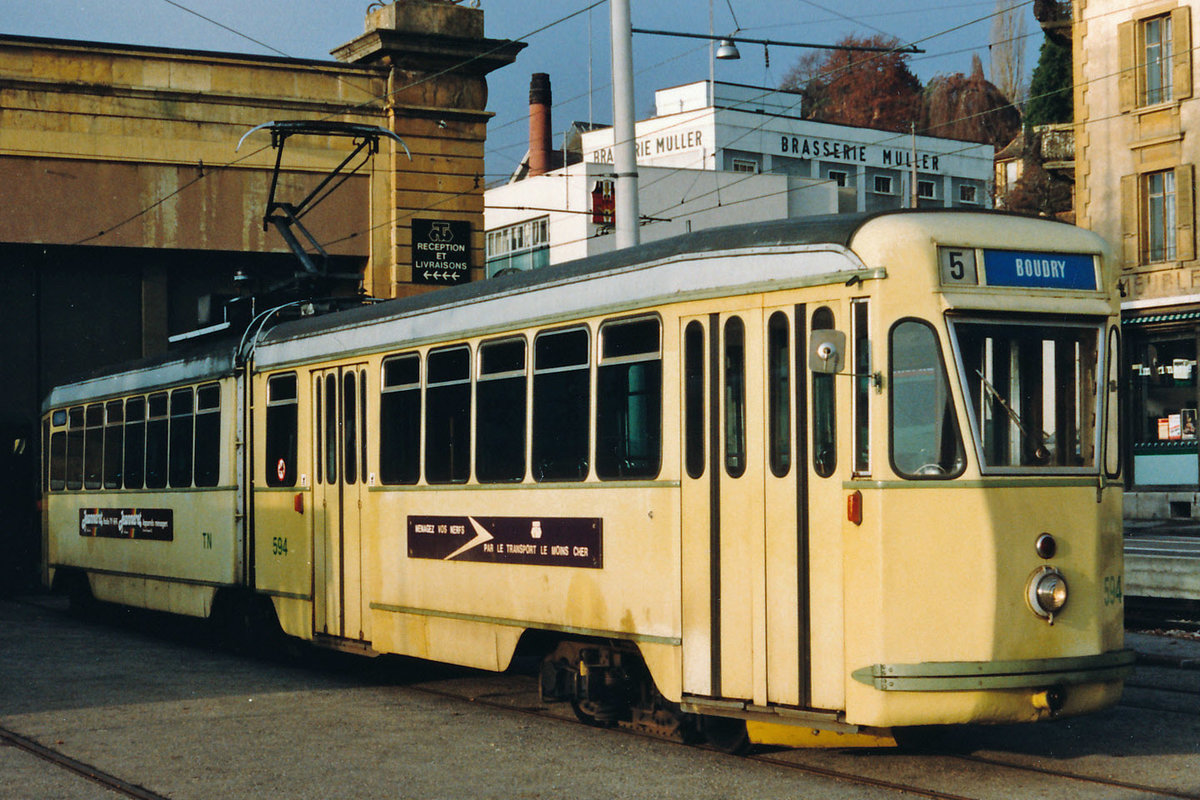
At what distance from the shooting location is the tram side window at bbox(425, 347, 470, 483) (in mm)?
10719

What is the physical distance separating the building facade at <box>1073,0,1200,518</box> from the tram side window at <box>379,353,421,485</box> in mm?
20965

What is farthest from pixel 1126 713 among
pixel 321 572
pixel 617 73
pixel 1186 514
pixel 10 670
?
pixel 1186 514

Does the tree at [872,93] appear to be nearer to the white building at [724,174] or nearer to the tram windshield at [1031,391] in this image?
the white building at [724,174]

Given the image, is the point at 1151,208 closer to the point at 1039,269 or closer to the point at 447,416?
the point at 447,416

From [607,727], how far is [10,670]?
20.4 feet

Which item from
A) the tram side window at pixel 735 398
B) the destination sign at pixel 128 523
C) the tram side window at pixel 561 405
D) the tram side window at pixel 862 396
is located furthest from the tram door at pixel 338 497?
the tram side window at pixel 862 396

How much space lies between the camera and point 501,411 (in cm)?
1027

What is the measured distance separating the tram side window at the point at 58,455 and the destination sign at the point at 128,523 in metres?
0.97

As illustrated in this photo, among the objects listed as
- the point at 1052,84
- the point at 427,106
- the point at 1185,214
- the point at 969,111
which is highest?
the point at 969,111

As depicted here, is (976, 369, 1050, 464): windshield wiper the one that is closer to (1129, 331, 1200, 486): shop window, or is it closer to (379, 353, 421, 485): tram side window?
(379, 353, 421, 485): tram side window

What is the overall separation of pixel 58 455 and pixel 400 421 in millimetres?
9958

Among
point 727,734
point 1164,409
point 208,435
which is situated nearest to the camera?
point 727,734

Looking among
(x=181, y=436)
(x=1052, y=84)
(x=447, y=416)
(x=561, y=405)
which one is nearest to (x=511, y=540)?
(x=561, y=405)

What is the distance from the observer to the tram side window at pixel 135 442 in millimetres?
16938
